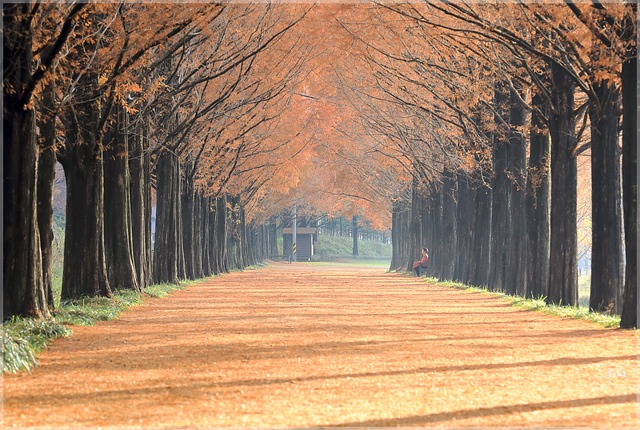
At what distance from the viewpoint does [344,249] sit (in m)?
109

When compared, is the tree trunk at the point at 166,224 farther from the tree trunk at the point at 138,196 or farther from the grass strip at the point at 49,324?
the grass strip at the point at 49,324

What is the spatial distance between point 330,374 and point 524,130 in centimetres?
1534

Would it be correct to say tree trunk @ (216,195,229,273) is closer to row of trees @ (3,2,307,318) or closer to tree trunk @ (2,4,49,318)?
row of trees @ (3,2,307,318)

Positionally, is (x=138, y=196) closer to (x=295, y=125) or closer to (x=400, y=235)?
(x=295, y=125)

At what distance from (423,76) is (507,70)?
7.80 meters

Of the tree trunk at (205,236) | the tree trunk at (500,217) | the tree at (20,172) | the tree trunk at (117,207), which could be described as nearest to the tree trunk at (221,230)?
the tree trunk at (205,236)

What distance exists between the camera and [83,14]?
53.5ft

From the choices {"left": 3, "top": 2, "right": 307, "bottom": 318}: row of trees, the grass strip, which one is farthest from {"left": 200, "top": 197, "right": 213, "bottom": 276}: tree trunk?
the grass strip

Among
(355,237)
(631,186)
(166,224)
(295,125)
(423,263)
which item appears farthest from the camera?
(355,237)

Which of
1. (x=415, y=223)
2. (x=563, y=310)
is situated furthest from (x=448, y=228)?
(x=563, y=310)

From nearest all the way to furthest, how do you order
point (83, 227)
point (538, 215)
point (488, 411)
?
point (488, 411), point (83, 227), point (538, 215)

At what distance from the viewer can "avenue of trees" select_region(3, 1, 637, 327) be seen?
16156 mm

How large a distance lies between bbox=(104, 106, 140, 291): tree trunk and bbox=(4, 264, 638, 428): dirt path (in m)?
4.77

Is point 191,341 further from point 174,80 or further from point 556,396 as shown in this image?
point 174,80
